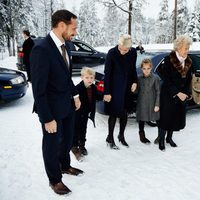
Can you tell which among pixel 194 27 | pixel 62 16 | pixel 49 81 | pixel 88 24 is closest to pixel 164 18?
pixel 194 27

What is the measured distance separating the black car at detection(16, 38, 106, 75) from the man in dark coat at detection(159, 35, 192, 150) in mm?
7617

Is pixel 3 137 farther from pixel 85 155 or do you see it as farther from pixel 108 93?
pixel 108 93

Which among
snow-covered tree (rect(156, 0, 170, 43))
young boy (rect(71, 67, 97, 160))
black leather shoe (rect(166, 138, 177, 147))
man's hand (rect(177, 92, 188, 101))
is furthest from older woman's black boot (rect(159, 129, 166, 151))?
snow-covered tree (rect(156, 0, 170, 43))

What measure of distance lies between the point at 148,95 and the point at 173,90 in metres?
0.51

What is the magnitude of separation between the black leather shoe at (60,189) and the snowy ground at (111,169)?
0.06 metres

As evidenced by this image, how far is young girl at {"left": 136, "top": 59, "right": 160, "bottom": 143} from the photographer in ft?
16.0

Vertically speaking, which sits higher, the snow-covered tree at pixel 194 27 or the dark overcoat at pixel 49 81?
the snow-covered tree at pixel 194 27

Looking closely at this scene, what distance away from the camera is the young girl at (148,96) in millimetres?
4891

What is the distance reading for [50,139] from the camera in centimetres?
333

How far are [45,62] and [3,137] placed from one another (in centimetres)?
299

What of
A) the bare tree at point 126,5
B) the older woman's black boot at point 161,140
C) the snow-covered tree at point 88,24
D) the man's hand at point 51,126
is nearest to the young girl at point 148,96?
the older woman's black boot at point 161,140

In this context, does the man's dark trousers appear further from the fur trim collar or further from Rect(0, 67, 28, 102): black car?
Rect(0, 67, 28, 102): black car

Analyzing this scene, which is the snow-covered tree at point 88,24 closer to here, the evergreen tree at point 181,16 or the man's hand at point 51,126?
the evergreen tree at point 181,16

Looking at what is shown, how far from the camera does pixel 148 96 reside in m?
4.98
